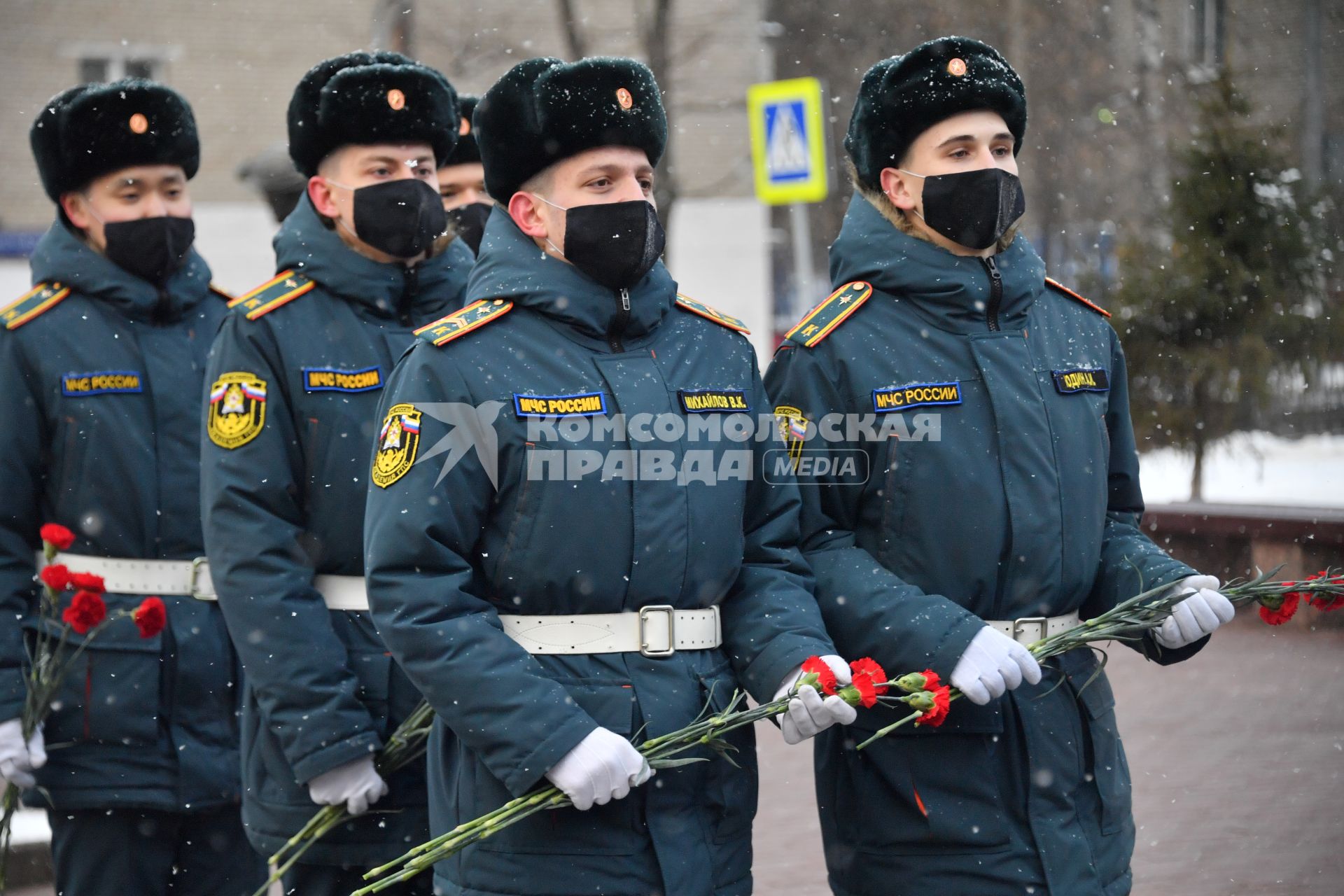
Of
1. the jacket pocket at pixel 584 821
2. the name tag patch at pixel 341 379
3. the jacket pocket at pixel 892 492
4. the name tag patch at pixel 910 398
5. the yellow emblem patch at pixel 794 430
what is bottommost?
the jacket pocket at pixel 584 821

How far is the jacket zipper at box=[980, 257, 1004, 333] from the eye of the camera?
3.51 m

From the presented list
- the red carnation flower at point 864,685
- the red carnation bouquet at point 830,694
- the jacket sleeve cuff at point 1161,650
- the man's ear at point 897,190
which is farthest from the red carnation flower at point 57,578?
the jacket sleeve cuff at point 1161,650

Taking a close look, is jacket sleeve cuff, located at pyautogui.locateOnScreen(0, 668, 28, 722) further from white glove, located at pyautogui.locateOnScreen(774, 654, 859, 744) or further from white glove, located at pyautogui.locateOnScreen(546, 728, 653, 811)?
white glove, located at pyautogui.locateOnScreen(774, 654, 859, 744)

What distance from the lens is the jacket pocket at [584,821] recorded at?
3.00 meters

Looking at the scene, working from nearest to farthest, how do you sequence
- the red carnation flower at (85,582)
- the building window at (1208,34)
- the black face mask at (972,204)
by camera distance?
the black face mask at (972,204) → the red carnation flower at (85,582) → the building window at (1208,34)

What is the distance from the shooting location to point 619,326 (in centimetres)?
319

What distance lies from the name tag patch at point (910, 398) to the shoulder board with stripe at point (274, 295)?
1.44 m

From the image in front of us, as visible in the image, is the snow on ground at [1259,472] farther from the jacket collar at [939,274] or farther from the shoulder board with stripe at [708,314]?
the shoulder board with stripe at [708,314]

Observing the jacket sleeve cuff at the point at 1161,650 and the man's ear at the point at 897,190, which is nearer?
the jacket sleeve cuff at the point at 1161,650

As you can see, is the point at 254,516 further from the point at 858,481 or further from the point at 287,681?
the point at 858,481

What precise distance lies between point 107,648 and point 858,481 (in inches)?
81.6

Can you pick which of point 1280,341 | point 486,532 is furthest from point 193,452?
point 1280,341

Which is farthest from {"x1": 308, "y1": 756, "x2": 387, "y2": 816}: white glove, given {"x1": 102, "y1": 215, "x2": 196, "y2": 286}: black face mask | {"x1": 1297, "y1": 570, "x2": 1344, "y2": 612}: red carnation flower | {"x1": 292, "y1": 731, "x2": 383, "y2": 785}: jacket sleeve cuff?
{"x1": 1297, "y1": 570, "x2": 1344, "y2": 612}: red carnation flower

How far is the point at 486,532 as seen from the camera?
309 centimetres
